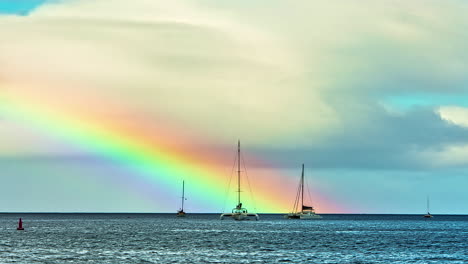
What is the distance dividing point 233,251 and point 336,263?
71.8 ft

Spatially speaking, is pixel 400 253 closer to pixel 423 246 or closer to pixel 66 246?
pixel 423 246

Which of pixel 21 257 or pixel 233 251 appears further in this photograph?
pixel 233 251

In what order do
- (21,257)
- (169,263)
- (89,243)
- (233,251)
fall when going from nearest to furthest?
(169,263) < (21,257) < (233,251) < (89,243)

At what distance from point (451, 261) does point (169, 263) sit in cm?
3636

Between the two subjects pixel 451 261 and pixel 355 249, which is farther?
pixel 355 249

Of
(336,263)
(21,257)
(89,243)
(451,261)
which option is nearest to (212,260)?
(336,263)

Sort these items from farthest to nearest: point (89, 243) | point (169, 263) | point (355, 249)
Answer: point (89, 243) < point (355, 249) < point (169, 263)

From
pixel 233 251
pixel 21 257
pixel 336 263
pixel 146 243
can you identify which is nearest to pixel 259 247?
pixel 233 251

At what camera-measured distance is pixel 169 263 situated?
304ft

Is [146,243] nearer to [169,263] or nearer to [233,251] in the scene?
[233,251]

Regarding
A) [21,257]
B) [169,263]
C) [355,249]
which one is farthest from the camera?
[355,249]

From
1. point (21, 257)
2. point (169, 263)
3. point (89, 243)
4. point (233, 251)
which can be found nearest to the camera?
point (169, 263)

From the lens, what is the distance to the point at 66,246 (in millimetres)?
122125

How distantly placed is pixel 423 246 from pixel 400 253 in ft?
68.3
